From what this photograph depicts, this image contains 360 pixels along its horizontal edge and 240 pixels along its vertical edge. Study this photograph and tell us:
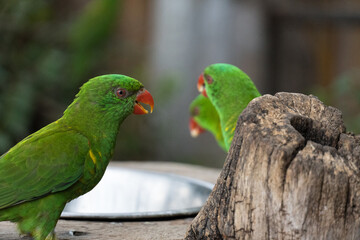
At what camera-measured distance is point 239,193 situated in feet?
3.16

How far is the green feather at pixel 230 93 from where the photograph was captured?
153 centimetres

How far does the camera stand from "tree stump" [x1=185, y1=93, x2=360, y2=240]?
Answer: 89 centimetres

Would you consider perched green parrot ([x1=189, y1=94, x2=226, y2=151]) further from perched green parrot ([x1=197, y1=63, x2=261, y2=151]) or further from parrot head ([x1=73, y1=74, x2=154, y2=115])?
parrot head ([x1=73, y1=74, x2=154, y2=115])

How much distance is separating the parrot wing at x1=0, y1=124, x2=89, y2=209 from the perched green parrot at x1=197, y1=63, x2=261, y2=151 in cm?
53

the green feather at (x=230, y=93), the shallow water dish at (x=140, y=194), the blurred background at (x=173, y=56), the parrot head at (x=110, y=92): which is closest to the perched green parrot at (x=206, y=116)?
the shallow water dish at (x=140, y=194)

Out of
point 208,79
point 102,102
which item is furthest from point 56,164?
point 208,79

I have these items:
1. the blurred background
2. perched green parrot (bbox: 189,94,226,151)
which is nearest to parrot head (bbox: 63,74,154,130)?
perched green parrot (bbox: 189,94,226,151)

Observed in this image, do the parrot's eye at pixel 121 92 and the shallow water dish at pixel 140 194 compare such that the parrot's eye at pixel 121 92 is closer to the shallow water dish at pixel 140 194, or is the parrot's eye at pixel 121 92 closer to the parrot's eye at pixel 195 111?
the shallow water dish at pixel 140 194

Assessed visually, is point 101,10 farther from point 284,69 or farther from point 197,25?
point 284,69

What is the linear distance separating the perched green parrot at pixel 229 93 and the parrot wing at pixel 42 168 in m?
0.53

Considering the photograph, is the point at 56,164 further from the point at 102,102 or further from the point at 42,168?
the point at 102,102

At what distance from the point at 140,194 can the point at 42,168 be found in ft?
2.08

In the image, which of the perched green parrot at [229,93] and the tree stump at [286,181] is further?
the perched green parrot at [229,93]

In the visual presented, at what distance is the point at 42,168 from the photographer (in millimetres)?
1160
